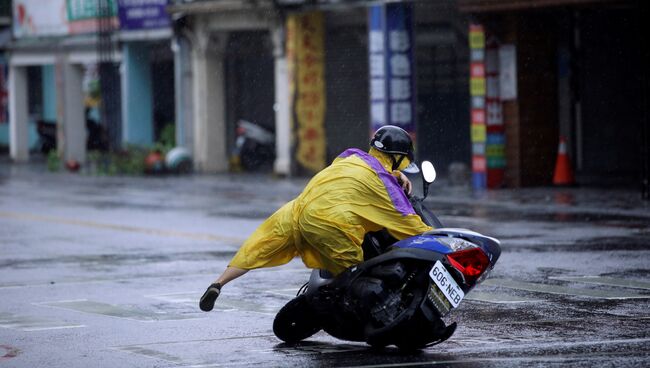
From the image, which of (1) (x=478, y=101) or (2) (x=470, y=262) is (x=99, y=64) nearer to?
(1) (x=478, y=101)

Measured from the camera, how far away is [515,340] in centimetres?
960

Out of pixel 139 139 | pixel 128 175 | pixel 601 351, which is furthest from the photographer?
pixel 139 139

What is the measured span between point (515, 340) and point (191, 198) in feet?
57.5

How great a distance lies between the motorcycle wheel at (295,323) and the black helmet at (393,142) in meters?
1.12

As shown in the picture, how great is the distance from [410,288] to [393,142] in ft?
3.44

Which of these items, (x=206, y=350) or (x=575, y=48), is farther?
(x=575, y=48)

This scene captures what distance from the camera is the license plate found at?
8906 millimetres

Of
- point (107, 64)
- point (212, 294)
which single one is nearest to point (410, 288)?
→ point (212, 294)

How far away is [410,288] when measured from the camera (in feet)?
29.9

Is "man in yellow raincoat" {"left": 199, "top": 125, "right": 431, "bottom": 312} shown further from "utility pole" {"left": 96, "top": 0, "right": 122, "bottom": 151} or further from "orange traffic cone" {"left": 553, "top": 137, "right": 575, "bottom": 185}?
"utility pole" {"left": 96, "top": 0, "right": 122, "bottom": 151}

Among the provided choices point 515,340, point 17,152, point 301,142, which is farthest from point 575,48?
point 17,152

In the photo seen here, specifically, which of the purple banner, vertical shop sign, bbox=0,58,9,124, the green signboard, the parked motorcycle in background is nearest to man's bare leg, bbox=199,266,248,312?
the parked motorcycle in background

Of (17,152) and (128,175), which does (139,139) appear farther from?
(17,152)

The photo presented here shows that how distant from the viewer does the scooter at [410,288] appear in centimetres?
897
